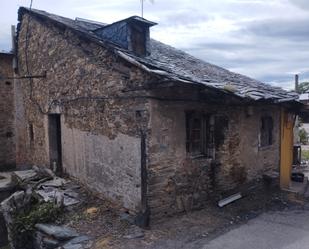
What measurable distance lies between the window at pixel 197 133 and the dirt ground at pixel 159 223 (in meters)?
1.44

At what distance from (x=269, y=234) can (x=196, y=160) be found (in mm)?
2203

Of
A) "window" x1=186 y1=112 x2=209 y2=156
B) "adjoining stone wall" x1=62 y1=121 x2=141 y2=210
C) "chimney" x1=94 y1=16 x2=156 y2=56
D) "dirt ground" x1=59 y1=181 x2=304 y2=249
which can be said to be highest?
"chimney" x1=94 y1=16 x2=156 y2=56

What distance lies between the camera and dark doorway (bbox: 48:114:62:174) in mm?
10391

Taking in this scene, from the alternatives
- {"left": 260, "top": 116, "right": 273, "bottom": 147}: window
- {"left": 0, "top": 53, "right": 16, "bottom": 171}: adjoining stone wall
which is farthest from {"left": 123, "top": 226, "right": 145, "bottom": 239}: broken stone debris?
{"left": 0, "top": 53, "right": 16, "bottom": 171}: adjoining stone wall

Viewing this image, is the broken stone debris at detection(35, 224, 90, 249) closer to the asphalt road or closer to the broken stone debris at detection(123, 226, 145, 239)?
the broken stone debris at detection(123, 226, 145, 239)

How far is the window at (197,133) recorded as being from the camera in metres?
7.69

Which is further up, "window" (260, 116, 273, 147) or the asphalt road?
"window" (260, 116, 273, 147)

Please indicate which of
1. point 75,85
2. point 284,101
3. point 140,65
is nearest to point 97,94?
point 75,85

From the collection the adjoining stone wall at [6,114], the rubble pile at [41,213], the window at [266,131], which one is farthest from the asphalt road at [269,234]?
the adjoining stone wall at [6,114]

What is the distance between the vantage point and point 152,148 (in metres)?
6.80

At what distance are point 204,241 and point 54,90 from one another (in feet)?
20.5

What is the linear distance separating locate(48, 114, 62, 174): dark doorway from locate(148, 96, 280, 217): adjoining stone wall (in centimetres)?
453

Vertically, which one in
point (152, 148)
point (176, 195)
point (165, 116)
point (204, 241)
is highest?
point (165, 116)

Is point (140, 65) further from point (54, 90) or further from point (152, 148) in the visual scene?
point (54, 90)
